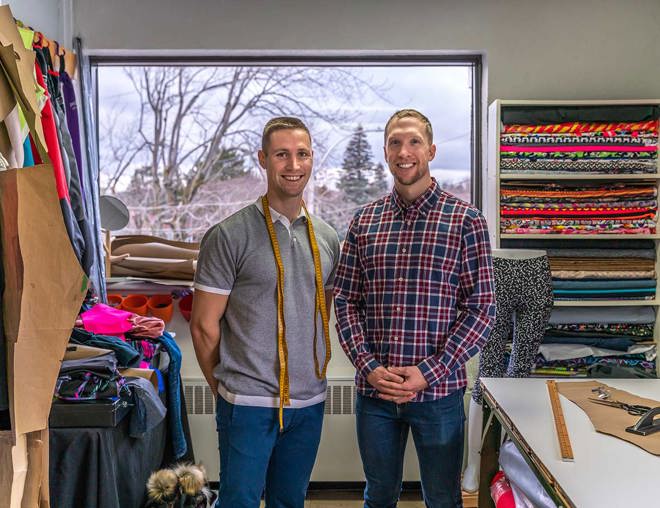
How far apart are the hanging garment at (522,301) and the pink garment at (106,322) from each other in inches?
60.9

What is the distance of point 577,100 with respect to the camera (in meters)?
3.23

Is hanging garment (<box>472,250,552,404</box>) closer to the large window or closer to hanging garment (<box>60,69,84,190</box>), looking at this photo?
the large window

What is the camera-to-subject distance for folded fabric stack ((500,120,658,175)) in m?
3.09

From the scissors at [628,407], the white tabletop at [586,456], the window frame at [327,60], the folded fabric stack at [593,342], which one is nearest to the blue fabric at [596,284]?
the folded fabric stack at [593,342]

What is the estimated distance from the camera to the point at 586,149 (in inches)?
122

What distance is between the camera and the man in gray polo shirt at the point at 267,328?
1832mm

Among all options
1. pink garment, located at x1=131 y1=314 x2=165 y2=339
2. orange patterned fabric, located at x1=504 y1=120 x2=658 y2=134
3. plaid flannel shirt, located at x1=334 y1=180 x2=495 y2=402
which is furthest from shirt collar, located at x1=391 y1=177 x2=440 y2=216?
orange patterned fabric, located at x1=504 y1=120 x2=658 y2=134

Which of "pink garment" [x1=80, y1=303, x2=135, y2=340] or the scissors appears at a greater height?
"pink garment" [x1=80, y1=303, x2=135, y2=340]

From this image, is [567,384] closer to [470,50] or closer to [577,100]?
[577,100]

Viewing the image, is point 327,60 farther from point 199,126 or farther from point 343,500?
point 343,500

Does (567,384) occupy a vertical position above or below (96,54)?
below

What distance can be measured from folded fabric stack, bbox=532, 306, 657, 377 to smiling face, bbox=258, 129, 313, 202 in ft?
5.93

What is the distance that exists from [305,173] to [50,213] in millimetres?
923

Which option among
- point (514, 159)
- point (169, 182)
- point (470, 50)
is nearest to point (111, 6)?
point (169, 182)
